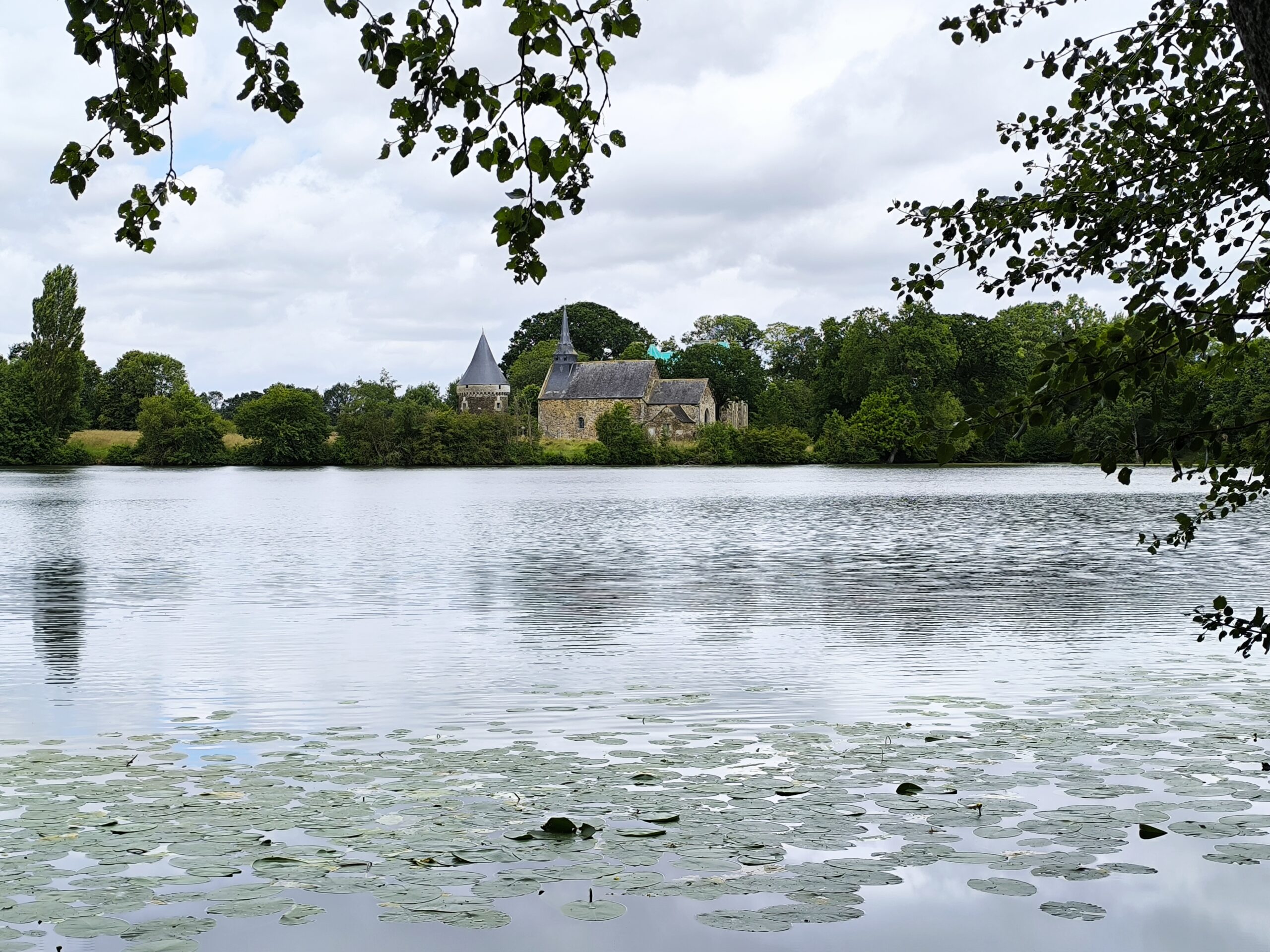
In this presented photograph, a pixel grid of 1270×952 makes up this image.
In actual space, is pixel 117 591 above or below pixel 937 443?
below

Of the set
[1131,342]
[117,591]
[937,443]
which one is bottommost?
[117,591]

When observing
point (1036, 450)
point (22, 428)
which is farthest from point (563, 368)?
point (22, 428)

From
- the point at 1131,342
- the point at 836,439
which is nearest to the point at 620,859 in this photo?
the point at 1131,342

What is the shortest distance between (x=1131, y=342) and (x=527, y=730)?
5350 millimetres

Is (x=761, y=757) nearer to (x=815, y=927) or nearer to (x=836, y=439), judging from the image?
(x=815, y=927)

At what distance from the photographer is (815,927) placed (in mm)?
4469

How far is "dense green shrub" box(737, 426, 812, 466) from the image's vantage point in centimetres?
10200

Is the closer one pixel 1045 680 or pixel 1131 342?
pixel 1131 342

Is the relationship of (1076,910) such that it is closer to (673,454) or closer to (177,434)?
(177,434)

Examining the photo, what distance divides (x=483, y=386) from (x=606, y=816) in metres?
116

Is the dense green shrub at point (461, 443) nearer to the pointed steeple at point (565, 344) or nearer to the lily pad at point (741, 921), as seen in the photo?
the pointed steeple at point (565, 344)

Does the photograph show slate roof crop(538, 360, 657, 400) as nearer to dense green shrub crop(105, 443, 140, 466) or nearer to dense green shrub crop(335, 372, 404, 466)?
dense green shrub crop(335, 372, 404, 466)

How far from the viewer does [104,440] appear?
102312 millimetres

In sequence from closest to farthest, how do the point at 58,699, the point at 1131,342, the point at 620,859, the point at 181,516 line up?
the point at 1131,342, the point at 620,859, the point at 58,699, the point at 181,516
